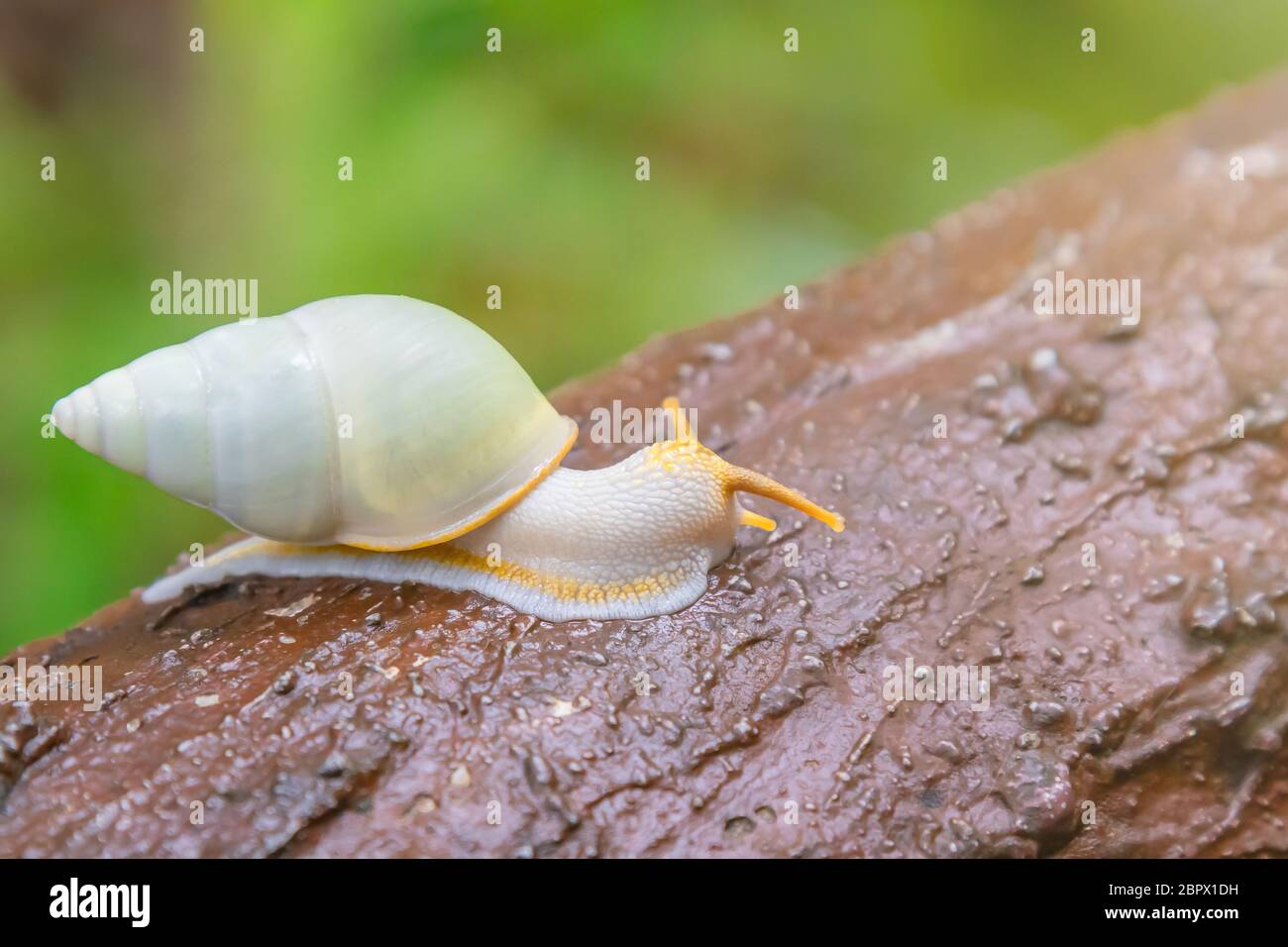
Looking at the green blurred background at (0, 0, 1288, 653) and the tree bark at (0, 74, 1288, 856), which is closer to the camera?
the tree bark at (0, 74, 1288, 856)

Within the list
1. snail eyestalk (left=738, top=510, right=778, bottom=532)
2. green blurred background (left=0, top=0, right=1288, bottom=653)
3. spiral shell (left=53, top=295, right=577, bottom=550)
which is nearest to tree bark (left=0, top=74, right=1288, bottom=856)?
snail eyestalk (left=738, top=510, right=778, bottom=532)

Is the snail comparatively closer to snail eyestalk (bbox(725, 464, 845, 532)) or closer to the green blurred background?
snail eyestalk (bbox(725, 464, 845, 532))

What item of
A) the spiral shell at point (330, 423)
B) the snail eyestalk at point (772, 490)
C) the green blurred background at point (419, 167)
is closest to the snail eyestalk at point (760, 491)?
the snail eyestalk at point (772, 490)

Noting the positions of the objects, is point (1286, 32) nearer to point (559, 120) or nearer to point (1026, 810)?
point (559, 120)

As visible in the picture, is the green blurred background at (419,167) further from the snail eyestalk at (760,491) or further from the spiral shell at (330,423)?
the snail eyestalk at (760,491)

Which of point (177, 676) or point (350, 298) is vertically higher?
point (350, 298)
